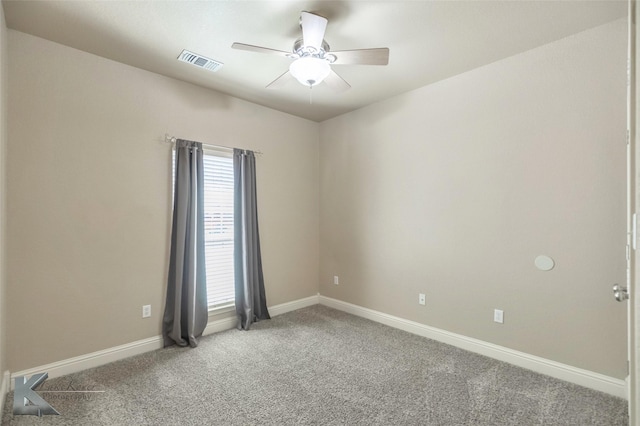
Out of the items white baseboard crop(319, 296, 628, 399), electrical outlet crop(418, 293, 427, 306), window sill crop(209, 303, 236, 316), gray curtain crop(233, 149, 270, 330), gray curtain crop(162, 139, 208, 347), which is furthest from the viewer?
gray curtain crop(233, 149, 270, 330)

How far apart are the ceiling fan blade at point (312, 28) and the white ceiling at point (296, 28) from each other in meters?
0.18

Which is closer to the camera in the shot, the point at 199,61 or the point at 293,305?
the point at 199,61

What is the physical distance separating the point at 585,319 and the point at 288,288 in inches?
120

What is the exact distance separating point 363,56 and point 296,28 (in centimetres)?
57

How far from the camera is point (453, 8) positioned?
81.7 inches

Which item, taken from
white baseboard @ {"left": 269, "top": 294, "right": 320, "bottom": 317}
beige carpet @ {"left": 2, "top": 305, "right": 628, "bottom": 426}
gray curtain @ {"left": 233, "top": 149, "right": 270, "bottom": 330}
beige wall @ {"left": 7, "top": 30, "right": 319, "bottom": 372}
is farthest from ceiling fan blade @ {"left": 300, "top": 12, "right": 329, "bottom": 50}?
white baseboard @ {"left": 269, "top": 294, "right": 320, "bottom": 317}

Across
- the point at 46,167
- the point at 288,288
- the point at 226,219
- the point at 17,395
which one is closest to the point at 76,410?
the point at 17,395

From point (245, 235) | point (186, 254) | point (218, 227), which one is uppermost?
point (218, 227)

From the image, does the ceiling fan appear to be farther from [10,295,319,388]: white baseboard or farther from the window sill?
[10,295,319,388]: white baseboard

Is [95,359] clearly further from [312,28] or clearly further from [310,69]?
[312,28]

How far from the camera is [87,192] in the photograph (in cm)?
262

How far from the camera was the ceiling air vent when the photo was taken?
2.63 metres

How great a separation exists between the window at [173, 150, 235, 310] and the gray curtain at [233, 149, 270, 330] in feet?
0.26

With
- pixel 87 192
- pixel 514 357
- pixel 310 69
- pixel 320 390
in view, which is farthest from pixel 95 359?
pixel 514 357
